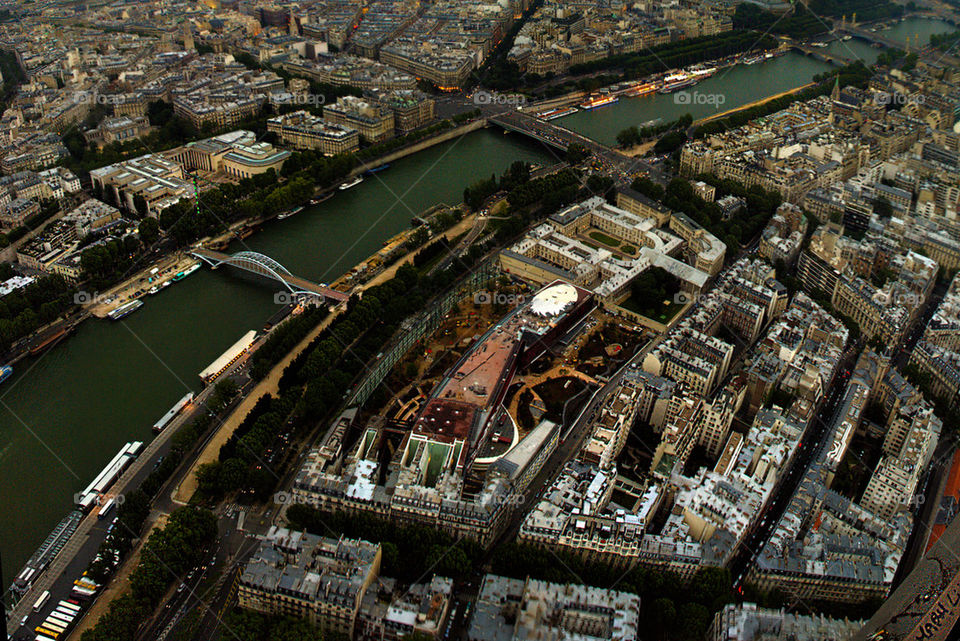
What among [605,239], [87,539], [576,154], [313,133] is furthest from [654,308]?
[313,133]

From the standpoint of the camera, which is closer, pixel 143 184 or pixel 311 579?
pixel 311 579

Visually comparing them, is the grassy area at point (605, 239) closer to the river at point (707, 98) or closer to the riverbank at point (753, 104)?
the river at point (707, 98)

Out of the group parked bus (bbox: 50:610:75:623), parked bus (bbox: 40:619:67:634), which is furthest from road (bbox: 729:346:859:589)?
parked bus (bbox: 40:619:67:634)

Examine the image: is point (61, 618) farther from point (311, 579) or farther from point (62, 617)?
point (311, 579)

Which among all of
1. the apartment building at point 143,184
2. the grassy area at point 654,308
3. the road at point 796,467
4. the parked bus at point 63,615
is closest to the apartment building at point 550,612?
the road at point 796,467

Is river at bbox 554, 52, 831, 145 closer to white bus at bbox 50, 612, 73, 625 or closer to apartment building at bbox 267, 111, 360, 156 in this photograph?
apartment building at bbox 267, 111, 360, 156
